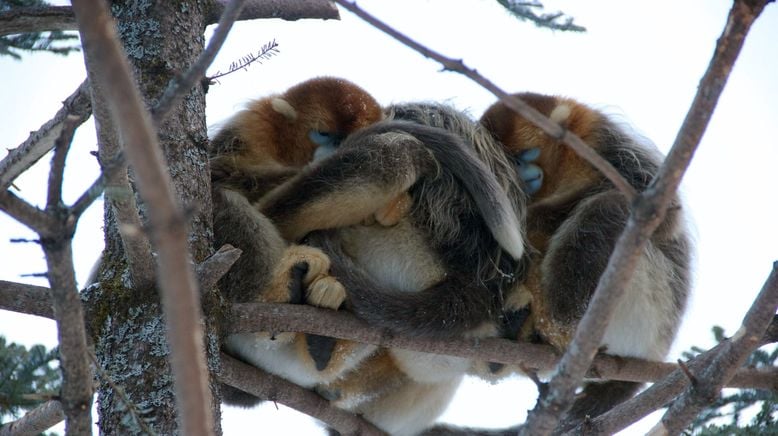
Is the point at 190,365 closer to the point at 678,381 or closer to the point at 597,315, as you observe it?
the point at 597,315

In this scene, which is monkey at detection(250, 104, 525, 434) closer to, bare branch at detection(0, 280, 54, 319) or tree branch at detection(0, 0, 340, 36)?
tree branch at detection(0, 0, 340, 36)

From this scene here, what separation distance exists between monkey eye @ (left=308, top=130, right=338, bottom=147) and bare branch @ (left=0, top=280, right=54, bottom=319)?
165 centimetres

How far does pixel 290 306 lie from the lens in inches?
122

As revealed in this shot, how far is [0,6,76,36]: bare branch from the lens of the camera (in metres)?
3.66

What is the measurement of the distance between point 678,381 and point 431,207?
1177 mm

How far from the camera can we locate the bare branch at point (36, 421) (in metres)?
3.17

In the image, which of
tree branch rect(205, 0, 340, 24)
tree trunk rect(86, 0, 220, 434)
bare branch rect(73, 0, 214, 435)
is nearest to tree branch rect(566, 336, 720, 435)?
tree trunk rect(86, 0, 220, 434)

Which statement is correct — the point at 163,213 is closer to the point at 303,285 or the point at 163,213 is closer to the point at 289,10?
the point at 303,285

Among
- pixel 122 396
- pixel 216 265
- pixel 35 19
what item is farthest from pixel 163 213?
pixel 35 19

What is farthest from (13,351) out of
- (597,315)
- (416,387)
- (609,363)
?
(597,315)

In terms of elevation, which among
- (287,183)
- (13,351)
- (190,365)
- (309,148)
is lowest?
(190,365)

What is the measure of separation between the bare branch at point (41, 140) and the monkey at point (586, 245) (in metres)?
1.86

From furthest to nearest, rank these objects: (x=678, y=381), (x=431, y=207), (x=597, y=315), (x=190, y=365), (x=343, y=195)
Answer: (x=431, y=207) → (x=343, y=195) → (x=678, y=381) → (x=597, y=315) → (x=190, y=365)

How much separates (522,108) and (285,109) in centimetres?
240
